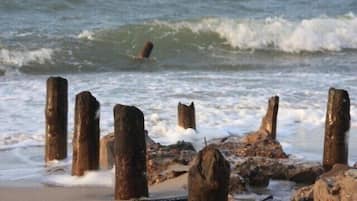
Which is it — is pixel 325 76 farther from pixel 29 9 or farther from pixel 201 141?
pixel 29 9

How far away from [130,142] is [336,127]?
6.80 ft

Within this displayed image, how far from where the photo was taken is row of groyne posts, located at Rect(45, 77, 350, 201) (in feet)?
14.8

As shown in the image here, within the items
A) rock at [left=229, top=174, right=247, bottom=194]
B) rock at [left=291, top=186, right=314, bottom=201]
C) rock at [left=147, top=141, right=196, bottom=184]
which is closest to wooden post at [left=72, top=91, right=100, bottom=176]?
rock at [left=147, top=141, right=196, bottom=184]

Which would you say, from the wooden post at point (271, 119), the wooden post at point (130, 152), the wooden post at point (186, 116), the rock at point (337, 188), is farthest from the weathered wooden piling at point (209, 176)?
the wooden post at point (186, 116)

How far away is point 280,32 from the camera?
2302cm

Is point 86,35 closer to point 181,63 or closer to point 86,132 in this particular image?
point 181,63

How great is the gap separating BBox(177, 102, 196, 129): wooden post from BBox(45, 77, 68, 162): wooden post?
1.57 metres

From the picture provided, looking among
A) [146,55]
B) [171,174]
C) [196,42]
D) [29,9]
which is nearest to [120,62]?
[146,55]

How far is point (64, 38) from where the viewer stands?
20.0 m

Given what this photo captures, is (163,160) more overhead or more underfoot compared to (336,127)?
more underfoot

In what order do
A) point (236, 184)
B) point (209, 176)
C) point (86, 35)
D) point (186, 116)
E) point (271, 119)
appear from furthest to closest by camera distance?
point (86, 35), point (186, 116), point (271, 119), point (236, 184), point (209, 176)

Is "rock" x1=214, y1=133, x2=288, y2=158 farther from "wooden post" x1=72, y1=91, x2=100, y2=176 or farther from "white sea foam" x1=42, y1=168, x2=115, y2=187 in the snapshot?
"wooden post" x1=72, y1=91, x2=100, y2=176

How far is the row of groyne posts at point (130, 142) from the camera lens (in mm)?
4523

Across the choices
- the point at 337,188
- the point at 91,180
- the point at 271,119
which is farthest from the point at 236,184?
the point at 271,119
